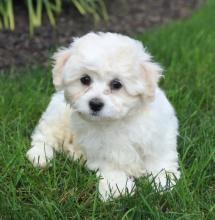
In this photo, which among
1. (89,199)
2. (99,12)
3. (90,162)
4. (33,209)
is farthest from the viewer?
(99,12)

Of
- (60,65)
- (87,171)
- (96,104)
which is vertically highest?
(60,65)

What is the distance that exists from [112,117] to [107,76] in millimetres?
221

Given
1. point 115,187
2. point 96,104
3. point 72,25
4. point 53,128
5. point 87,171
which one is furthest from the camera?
point 72,25

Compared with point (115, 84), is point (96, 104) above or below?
below

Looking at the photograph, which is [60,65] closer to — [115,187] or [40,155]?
[40,155]

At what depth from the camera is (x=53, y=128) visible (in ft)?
12.8

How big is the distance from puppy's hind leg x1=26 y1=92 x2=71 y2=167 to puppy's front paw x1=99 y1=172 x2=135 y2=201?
460 millimetres

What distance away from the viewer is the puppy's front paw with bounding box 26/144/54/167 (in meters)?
3.58

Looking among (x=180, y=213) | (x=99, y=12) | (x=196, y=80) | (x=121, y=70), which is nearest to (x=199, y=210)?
(x=180, y=213)

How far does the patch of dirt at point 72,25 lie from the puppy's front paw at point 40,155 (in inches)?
74.2

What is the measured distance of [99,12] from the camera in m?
7.15

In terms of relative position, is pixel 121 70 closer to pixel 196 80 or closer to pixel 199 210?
pixel 199 210

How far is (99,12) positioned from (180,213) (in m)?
4.42

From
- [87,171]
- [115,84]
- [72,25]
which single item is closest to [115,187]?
[87,171]
